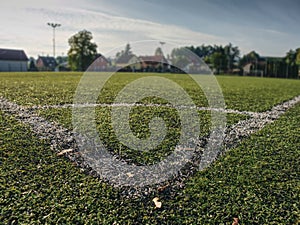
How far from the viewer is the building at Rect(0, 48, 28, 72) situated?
3397cm

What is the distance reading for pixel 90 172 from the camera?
2.18m

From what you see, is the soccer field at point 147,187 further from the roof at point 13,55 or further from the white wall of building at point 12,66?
the roof at point 13,55

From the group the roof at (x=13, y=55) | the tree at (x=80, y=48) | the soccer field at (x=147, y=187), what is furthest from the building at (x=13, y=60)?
the soccer field at (x=147, y=187)

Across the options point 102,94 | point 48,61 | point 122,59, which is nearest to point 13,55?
point 48,61

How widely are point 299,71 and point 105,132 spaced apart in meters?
36.2

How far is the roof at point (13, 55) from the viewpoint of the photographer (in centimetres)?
3455

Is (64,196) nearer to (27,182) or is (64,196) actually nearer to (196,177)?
(27,182)

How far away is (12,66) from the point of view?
34500 millimetres

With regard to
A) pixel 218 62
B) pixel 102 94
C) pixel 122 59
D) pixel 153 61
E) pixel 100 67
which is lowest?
pixel 102 94

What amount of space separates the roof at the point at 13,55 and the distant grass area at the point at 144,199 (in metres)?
36.6

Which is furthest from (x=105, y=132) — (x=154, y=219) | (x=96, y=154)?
(x=154, y=219)

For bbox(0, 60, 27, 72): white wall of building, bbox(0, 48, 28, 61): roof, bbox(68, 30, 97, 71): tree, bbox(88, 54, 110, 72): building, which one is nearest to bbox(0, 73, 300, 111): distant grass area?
bbox(88, 54, 110, 72): building

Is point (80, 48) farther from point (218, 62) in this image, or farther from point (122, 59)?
point (122, 59)

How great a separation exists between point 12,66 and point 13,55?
1848mm
